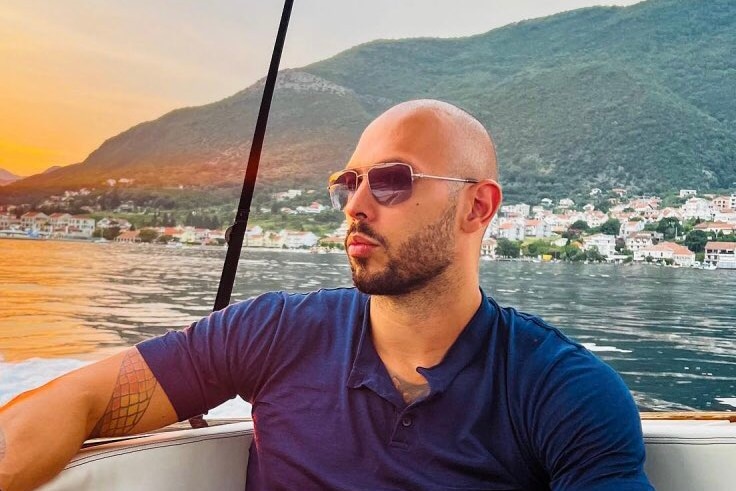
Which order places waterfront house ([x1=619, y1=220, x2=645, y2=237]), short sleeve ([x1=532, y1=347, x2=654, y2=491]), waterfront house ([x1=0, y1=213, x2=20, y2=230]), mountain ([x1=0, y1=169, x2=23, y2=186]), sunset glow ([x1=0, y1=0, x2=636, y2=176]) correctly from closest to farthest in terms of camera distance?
short sleeve ([x1=532, y1=347, x2=654, y2=491]) < mountain ([x1=0, y1=169, x2=23, y2=186]) < waterfront house ([x1=0, y1=213, x2=20, y2=230]) < waterfront house ([x1=619, y1=220, x2=645, y2=237]) < sunset glow ([x1=0, y1=0, x2=636, y2=176])

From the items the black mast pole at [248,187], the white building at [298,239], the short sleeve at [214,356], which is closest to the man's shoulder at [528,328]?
the short sleeve at [214,356]

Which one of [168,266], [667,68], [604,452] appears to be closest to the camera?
[604,452]

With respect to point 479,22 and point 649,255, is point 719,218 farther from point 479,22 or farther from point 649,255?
point 479,22

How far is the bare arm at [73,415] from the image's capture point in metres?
1.00

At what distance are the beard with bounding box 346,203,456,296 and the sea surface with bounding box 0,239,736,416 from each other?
9.03 ft

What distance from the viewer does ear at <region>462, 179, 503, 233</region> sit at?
4.17 feet

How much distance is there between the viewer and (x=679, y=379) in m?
4.08

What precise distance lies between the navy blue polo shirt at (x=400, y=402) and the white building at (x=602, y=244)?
3.54 metres

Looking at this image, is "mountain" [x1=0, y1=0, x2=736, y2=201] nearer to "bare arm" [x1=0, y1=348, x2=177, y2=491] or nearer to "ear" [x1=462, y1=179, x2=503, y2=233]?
"ear" [x1=462, y1=179, x2=503, y2=233]

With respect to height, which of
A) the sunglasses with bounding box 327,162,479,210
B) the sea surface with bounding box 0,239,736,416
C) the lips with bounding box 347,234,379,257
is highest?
the sunglasses with bounding box 327,162,479,210

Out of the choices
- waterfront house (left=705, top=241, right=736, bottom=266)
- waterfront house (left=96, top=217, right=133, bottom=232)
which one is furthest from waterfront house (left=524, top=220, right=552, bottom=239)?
waterfront house (left=96, top=217, right=133, bottom=232)

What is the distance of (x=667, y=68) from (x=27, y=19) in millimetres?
5108

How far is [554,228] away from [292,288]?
5.92 ft

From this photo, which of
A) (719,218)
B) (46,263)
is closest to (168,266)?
(46,263)
